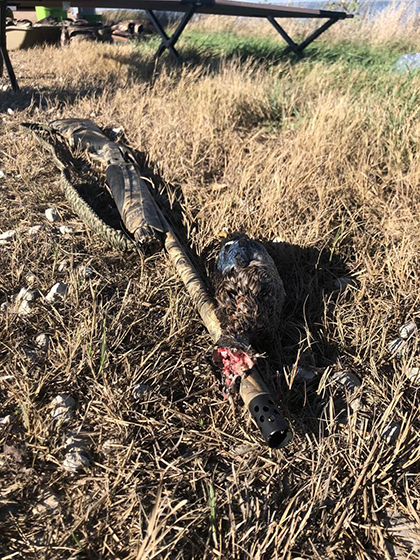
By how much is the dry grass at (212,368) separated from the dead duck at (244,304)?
0.47 feet

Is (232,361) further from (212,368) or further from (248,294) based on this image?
(248,294)

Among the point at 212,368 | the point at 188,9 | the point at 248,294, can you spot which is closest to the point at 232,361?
the point at 212,368

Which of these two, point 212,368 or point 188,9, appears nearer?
point 212,368

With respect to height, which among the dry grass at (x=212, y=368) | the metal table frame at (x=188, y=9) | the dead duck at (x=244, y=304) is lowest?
the dry grass at (x=212, y=368)

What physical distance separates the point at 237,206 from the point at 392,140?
1430 millimetres

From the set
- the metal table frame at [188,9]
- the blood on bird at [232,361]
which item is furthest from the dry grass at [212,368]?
the metal table frame at [188,9]

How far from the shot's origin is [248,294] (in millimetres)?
1708

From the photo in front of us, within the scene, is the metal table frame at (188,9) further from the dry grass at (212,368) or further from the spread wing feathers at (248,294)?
the spread wing feathers at (248,294)

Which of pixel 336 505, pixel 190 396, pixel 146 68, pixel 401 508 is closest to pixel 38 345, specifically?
pixel 190 396

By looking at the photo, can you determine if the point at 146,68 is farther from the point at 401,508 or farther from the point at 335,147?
the point at 401,508

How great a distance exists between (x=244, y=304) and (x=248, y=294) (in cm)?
5

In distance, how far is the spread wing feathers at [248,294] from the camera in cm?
165

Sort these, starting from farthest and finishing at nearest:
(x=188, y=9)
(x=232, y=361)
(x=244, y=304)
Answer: (x=188, y=9), (x=244, y=304), (x=232, y=361)

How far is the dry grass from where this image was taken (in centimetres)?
123
